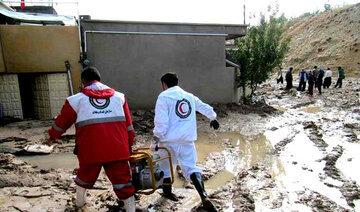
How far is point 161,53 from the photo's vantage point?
34.1 feet

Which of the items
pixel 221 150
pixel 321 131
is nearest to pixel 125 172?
pixel 221 150

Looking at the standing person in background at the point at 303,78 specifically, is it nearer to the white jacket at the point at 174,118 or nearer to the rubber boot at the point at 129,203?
the white jacket at the point at 174,118

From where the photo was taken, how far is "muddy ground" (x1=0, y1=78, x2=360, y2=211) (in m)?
3.83

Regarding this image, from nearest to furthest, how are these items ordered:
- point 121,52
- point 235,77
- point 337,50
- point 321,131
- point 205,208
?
point 205,208
point 321,131
point 121,52
point 235,77
point 337,50

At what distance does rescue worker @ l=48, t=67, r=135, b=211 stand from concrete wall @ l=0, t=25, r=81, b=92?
6.76m

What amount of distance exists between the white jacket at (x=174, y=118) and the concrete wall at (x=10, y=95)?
23.9 ft

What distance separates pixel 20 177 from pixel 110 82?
5931mm

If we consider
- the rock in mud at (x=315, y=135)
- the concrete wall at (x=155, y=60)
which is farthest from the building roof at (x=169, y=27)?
the rock in mud at (x=315, y=135)

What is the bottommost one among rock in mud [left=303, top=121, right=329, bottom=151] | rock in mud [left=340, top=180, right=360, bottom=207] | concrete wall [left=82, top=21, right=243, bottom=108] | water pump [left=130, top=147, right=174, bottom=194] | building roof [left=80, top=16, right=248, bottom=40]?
rock in mud [left=340, top=180, right=360, bottom=207]

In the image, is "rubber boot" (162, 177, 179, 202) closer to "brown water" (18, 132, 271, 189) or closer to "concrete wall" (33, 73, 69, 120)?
"brown water" (18, 132, 271, 189)

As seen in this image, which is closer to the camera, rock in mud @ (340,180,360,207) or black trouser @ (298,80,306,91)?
rock in mud @ (340,180,360,207)

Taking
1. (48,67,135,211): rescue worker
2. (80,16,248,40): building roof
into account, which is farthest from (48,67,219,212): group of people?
(80,16,248,40): building roof

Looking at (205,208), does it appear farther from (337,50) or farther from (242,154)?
(337,50)

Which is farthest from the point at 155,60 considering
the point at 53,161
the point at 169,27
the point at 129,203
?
the point at 129,203
